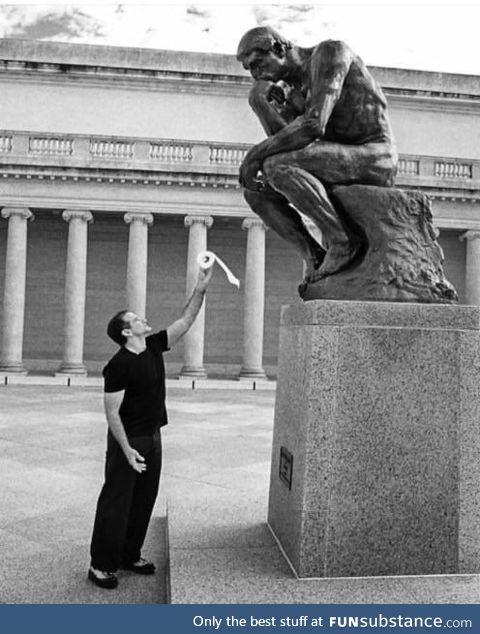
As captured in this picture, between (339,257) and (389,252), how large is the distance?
1.53 feet

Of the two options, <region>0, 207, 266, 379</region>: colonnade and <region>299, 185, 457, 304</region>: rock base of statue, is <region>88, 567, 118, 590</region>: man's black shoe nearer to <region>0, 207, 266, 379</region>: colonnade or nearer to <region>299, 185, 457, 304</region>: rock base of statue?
<region>299, 185, 457, 304</region>: rock base of statue

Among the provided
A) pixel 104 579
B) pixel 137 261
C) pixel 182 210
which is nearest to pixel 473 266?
pixel 182 210

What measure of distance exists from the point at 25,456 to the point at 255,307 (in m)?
20.3

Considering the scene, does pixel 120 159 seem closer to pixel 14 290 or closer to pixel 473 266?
pixel 14 290

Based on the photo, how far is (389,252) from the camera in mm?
5727

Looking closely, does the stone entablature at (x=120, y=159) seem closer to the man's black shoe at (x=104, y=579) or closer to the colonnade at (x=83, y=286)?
the colonnade at (x=83, y=286)

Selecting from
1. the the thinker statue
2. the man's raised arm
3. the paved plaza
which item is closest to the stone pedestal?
the paved plaza

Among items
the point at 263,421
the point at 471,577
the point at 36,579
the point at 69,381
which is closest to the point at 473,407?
the point at 471,577

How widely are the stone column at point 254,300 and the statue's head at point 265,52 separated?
25.0m

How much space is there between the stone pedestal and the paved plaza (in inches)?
8.5

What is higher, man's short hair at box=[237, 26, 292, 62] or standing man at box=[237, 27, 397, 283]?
man's short hair at box=[237, 26, 292, 62]

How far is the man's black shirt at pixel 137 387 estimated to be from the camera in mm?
5395

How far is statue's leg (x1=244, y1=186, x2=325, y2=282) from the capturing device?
21.2ft

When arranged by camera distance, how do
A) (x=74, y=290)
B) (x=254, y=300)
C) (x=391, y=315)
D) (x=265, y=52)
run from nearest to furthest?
(x=391, y=315) → (x=265, y=52) → (x=74, y=290) → (x=254, y=300)
